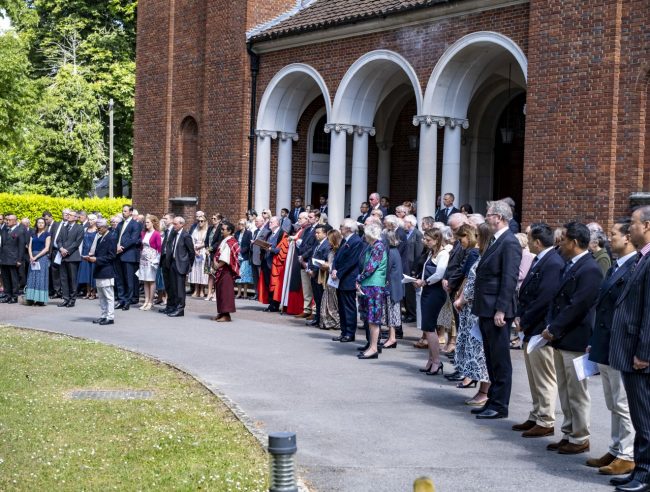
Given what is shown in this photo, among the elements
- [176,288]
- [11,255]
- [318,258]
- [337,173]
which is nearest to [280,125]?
[337,173]

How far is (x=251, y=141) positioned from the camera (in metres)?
24.7

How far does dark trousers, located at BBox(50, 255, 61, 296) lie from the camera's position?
20.7m

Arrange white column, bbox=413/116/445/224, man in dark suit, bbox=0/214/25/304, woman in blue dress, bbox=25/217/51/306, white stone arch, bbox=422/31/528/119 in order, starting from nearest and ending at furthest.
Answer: white stone arch, bbox=422/31/528/119
woman in blue dress, bbox=25/217/51/306
white column, bbox=413/116/445/224
man in dark suit, bbox=0/214/25/304

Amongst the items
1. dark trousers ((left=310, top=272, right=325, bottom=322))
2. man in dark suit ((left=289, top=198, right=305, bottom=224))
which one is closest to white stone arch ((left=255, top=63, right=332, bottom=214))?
man in dark suit ((left=289, top=198, right=305, bottom=224))

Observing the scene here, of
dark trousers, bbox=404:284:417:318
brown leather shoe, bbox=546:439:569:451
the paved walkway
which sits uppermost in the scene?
dark trousers, bbox=404:284:417:318

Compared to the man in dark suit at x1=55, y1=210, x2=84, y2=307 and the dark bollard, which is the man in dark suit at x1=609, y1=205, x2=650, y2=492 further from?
the man in dark suit at x1=55, y1=210, x2=84, y2=307

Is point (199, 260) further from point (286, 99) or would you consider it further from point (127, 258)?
point (286, 99)

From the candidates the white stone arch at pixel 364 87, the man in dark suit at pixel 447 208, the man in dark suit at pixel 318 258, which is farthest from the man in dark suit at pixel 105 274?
the white stone arch at pixel 364 87

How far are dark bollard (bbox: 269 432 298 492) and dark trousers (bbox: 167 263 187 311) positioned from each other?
1326 cm

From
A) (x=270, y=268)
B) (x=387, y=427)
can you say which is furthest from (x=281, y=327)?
(x=387, y=427)

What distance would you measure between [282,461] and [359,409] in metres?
5.05

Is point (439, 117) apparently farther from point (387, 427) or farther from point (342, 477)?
point (342, 477)

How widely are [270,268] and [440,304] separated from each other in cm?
801

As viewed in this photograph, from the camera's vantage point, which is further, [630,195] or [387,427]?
[630,195]
